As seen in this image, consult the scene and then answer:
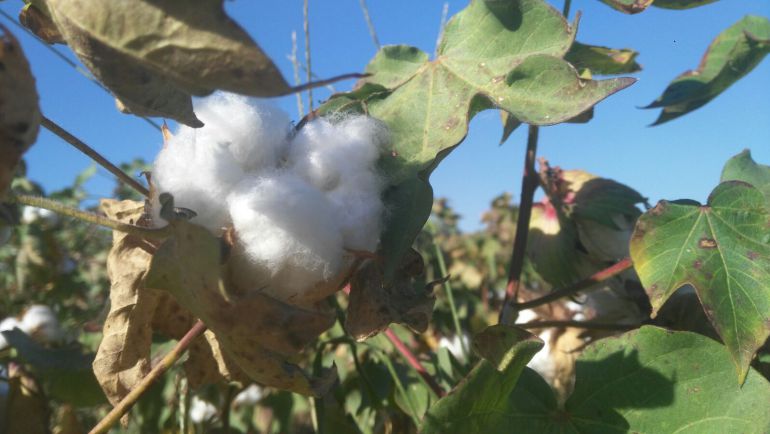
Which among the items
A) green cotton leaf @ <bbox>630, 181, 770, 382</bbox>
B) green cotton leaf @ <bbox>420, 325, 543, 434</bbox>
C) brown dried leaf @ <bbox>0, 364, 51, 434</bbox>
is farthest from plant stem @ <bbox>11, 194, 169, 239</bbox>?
brown dried leaf @ <bbox>0, 364, 51, 434</bbox>

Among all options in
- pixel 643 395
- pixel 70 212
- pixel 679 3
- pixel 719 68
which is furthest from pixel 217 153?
pixel 719 68

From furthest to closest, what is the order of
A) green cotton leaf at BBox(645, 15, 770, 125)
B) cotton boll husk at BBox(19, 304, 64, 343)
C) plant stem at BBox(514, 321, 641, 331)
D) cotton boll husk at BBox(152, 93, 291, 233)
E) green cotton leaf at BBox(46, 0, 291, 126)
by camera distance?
cotton boll husk at BBox(19, 304, 64, 343) < green cotton leaf at BBox(645, 15, 770, 125) < plant stem at BBox(514, 321, 641, 331) < cotton boll husk at BBox(152, 93, 291, 233) < green cotton leaf at BBox(46, 0, 291, 126)

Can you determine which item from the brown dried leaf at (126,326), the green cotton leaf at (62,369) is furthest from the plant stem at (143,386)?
the green cotton leaf at (62,369)

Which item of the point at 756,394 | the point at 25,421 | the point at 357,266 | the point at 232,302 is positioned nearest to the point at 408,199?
the point at 357,266

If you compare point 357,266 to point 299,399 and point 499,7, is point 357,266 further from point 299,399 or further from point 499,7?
point 299,399

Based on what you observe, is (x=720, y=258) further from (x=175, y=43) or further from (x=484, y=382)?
(x=175, y=43)

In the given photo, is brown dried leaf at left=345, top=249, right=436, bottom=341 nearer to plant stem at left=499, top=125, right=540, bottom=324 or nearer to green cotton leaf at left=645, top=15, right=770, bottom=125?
plant stem at left=499, top=125, right=540, bottom=324
